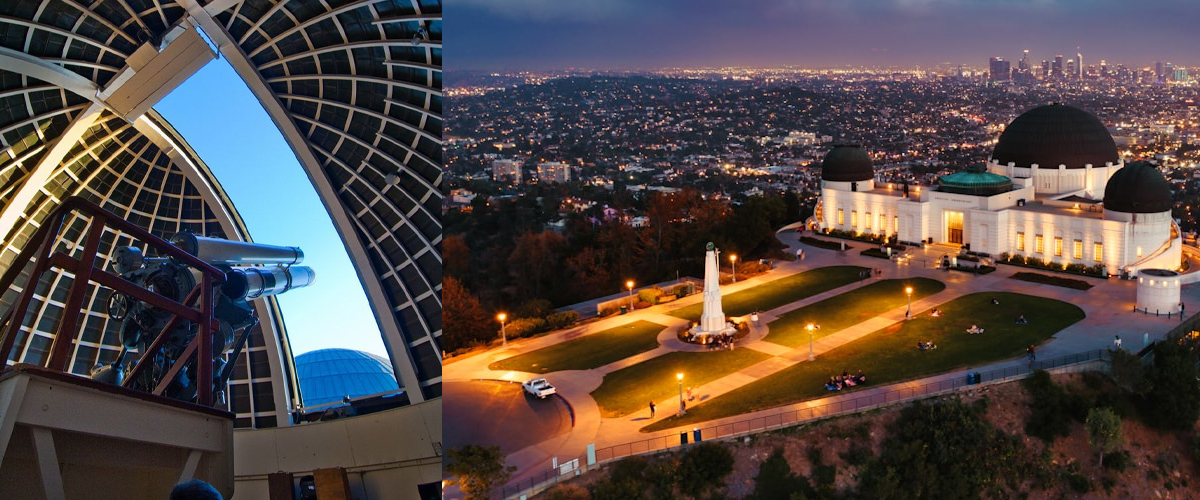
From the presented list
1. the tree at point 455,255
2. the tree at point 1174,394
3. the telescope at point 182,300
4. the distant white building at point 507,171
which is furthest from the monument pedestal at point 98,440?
the tree at point 1174,394

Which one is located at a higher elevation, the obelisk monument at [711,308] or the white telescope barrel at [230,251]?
the white telescope barrel at [230,251]

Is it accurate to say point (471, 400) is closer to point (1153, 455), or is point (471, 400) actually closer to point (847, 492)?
point (847, 492)

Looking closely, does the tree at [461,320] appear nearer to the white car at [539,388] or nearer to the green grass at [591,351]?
the green grass at [591,351]

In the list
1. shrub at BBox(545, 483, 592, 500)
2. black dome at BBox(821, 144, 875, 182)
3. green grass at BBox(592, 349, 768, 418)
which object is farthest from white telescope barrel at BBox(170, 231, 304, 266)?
black dome at BBox(821, 144, 875, 182)

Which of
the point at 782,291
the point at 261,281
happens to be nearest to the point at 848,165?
the point at 782,291

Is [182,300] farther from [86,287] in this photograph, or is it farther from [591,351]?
[591,351]

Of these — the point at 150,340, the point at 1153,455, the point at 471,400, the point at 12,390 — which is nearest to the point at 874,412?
the point at 1153,455
